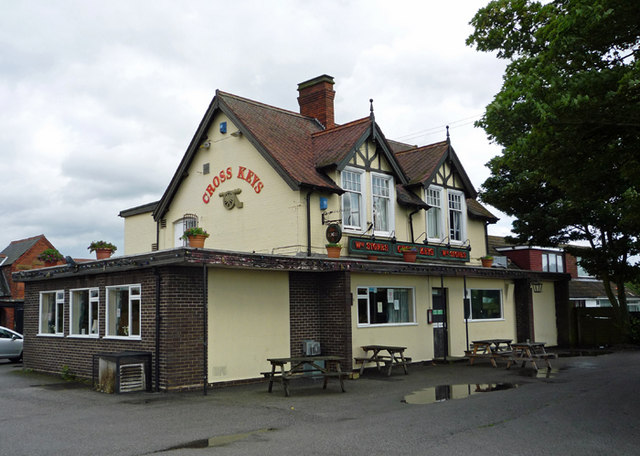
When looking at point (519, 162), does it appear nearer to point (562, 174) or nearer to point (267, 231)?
point (562, 174)

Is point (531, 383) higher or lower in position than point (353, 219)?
lower

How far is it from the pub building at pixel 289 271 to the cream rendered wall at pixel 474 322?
65mm

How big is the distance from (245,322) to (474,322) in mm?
9781

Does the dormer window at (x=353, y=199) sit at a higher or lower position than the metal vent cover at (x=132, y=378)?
higher

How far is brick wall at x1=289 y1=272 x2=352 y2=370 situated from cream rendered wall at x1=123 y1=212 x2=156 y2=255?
1065 centimetres

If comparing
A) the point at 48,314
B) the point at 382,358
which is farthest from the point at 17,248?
the point at 382,358

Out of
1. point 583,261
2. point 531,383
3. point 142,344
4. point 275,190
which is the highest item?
point 275,190

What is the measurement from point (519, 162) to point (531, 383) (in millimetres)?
5467

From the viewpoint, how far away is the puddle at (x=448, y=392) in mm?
12367

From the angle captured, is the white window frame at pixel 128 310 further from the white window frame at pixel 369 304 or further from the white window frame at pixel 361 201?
the white window frame at pixel 361 201

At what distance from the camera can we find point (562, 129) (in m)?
10.9

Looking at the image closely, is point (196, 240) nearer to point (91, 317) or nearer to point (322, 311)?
point (91, 317)

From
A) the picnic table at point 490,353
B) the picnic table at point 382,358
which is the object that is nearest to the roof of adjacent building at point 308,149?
the picnic table at point 382,358

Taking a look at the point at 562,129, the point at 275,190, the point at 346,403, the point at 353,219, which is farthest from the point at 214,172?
the point at 562,129
